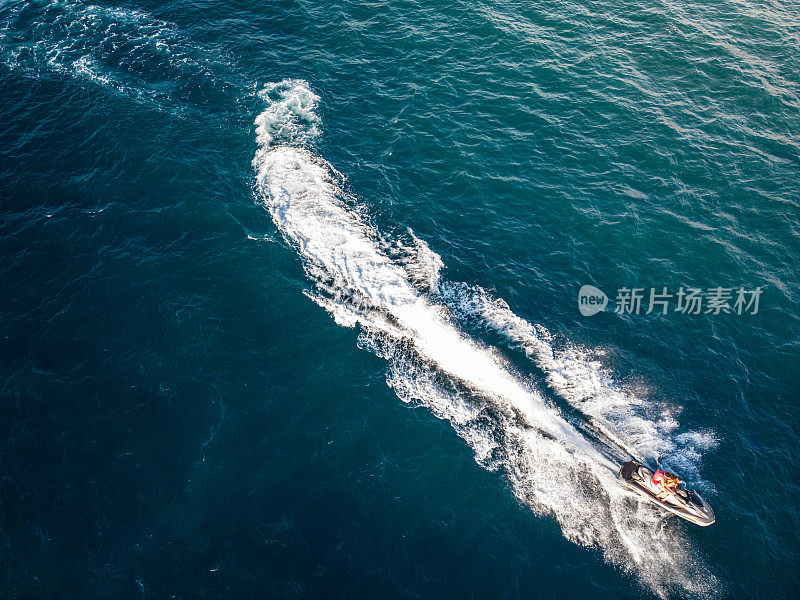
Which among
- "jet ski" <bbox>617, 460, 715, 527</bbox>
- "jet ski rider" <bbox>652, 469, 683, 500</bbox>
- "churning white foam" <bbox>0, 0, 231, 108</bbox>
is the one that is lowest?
"jet ski" <bbox>617, 460, 715, 527</bbox>

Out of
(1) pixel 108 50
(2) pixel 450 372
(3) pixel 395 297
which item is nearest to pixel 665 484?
(2) pixel 450 372

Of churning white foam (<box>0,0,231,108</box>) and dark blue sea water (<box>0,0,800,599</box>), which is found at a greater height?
churning white foam (<box>0,0,231,108</box>)

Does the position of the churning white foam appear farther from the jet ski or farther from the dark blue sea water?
the jet ski

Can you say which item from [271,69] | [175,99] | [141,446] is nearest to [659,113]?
[271,69]

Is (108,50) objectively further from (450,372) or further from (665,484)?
(665,484)

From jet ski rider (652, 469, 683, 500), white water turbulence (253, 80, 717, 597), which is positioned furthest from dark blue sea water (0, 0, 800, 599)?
jet ski rider (652, 469, 683, 500)

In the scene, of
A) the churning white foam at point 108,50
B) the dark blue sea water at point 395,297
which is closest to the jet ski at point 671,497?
the dark blue sea water at point 395,297
